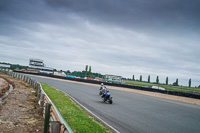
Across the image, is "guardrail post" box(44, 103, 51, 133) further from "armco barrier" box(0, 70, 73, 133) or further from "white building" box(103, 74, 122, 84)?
"white building" box(103, 74, 122, 84)

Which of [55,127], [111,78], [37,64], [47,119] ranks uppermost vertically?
[37,64]

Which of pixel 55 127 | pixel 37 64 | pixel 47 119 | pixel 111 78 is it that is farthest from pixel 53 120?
pixel 37 64

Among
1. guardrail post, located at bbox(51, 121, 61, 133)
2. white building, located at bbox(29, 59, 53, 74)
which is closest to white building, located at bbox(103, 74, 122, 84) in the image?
guardrail post, located at bbox(51, 121, 61, 133)

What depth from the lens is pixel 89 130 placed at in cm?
698

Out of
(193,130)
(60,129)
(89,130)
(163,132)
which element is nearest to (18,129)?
(89,130)

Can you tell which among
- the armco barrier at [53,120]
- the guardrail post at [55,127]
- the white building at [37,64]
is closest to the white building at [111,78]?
the armco barrier at [53,120]

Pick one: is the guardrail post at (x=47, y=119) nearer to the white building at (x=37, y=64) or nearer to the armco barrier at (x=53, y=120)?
the armco barrier at (x=53, y=120)

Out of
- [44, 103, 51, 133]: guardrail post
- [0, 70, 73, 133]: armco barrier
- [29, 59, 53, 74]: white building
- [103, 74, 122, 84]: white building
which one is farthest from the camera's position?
[29, 59, 53, 74]: white building

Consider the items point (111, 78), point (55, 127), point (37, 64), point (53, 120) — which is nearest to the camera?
point (55, 127)

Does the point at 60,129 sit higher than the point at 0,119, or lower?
higher

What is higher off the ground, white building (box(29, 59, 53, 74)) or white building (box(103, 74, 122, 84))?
white building (box(29, 59, 53, 74))

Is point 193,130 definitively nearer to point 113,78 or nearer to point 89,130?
point 89,130

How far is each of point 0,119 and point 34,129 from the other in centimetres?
166

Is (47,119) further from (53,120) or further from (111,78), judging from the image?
(111,78)
